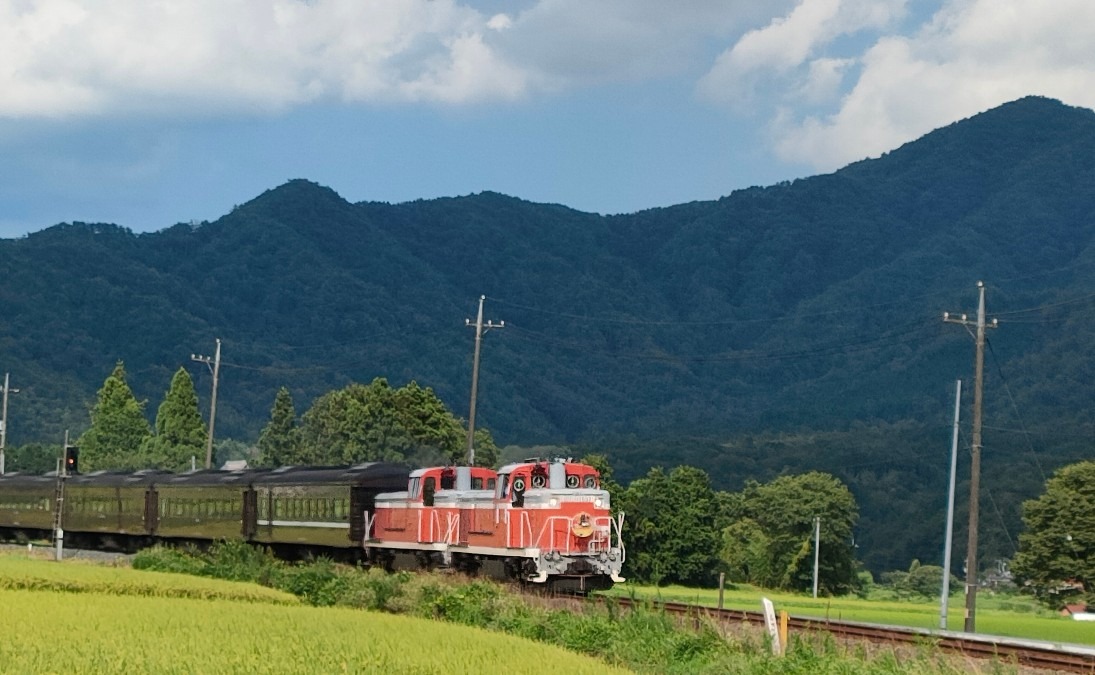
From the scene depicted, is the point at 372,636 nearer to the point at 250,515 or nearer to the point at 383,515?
the point at 383,515

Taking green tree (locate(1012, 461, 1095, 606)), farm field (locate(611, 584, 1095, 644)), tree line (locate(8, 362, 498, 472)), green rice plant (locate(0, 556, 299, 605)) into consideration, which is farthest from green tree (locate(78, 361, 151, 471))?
green rice plant (locate(0, 556, 299, 605))

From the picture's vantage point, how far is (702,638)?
2808cm

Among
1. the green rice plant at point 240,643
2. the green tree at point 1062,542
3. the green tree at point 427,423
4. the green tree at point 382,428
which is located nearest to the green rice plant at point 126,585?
the green rice plant at point 240,643

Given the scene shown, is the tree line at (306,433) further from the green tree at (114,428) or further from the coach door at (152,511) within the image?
the coach door at (152,511)

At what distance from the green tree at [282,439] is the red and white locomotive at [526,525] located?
87400 millimetres

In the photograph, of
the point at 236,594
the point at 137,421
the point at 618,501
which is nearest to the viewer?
the point at 236,594

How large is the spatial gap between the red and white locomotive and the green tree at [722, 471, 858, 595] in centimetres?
6038

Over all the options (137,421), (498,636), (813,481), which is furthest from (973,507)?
(137,421)

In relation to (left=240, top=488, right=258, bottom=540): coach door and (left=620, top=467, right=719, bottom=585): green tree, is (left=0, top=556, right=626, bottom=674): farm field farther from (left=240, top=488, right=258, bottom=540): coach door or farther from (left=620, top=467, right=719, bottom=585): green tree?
(left=620, top=467, right=719, bottom=585): green tree

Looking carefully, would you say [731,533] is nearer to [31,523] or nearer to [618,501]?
[618,501]

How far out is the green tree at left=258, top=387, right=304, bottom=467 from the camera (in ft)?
456

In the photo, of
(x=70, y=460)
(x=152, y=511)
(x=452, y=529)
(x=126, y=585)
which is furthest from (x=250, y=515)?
(x=126, y=585)

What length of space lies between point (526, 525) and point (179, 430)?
117561 mm

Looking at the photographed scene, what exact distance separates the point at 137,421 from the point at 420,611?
13403 cm
